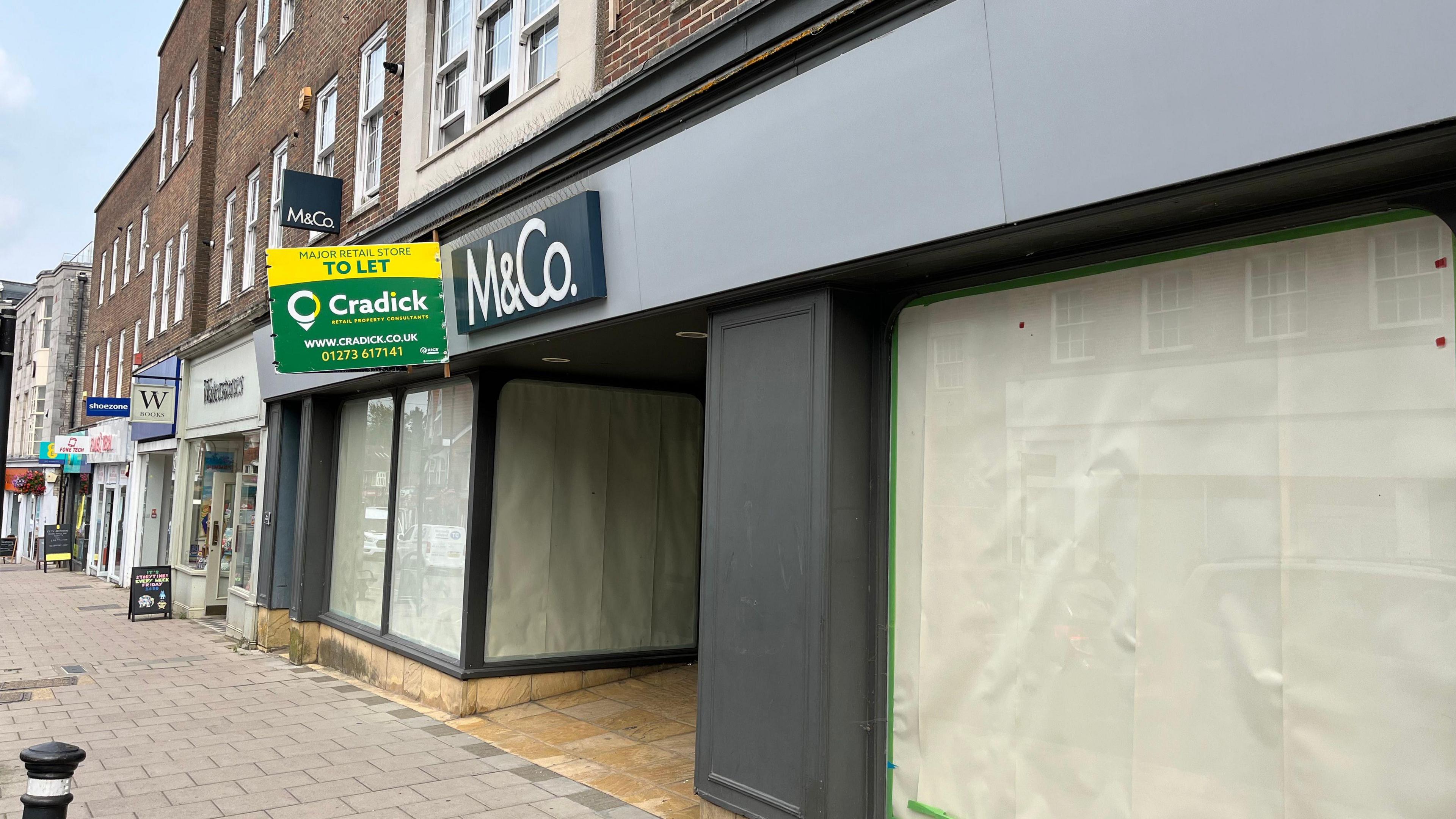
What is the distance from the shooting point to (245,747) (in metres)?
7.66

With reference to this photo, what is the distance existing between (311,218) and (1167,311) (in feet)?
34.1

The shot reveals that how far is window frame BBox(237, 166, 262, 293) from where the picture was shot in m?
14.9

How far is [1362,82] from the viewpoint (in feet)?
9.09

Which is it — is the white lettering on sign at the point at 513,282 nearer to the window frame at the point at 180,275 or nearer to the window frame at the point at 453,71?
the window frame at the point at 453,71

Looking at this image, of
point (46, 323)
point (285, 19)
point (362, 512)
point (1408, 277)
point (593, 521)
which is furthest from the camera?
point (46, 323)

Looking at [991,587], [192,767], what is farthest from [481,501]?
[991,587]

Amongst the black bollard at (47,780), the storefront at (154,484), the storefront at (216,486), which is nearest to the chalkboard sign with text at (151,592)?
the storefront at (216,486)

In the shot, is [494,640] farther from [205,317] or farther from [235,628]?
[205,317]

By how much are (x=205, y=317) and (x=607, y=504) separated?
39.8 feet

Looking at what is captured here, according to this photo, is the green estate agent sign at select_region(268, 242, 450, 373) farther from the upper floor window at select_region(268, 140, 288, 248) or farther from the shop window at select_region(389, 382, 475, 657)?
the upper floor window at select_region(268, 140, 288, 248)

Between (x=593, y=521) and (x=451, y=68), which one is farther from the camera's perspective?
(x=593, y=521)

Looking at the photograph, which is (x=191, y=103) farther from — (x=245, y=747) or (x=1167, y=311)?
(x=1167, y=311)

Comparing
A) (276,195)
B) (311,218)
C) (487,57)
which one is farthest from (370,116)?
(276,195)

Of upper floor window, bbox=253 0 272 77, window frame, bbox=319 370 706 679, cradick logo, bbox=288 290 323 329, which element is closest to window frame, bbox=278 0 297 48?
upper floor window, bbox=253 0 272 77
